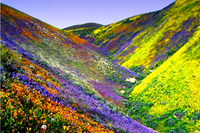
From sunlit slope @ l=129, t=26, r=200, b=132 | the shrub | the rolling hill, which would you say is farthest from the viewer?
sunlit slope @ l=129, t=26, r=200, b=132

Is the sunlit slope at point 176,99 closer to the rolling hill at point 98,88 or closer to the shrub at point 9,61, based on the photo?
the rolling hill at point 98,88

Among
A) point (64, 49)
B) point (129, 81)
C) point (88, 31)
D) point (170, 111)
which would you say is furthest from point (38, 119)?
point (88, 31)

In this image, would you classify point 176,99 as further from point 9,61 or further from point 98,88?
point 9,61

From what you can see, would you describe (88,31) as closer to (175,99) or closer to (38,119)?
(175,99)

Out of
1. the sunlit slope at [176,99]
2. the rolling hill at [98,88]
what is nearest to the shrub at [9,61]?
the rolling hill at [98,88]

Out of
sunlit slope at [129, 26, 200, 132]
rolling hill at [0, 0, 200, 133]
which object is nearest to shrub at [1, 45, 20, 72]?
rolling hill at [0, 0, 200, 133]

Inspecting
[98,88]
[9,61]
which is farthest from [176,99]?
[9,61]

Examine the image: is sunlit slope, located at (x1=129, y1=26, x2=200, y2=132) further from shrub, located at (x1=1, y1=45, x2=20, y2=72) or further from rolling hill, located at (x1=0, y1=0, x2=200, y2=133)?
shrub, located at (x1=1, y1=45, x2=20, y2=72)

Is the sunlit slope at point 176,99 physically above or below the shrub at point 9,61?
below

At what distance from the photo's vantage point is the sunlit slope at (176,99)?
14586 millimetres

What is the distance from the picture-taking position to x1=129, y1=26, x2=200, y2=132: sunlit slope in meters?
14.6

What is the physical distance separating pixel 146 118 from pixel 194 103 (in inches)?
217

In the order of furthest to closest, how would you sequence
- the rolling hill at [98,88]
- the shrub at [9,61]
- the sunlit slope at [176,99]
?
the sunlit slope at [176,99] < the shrub at [9,61] < the rolling hill at [98,88]

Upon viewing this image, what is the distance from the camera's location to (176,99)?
17.4m
